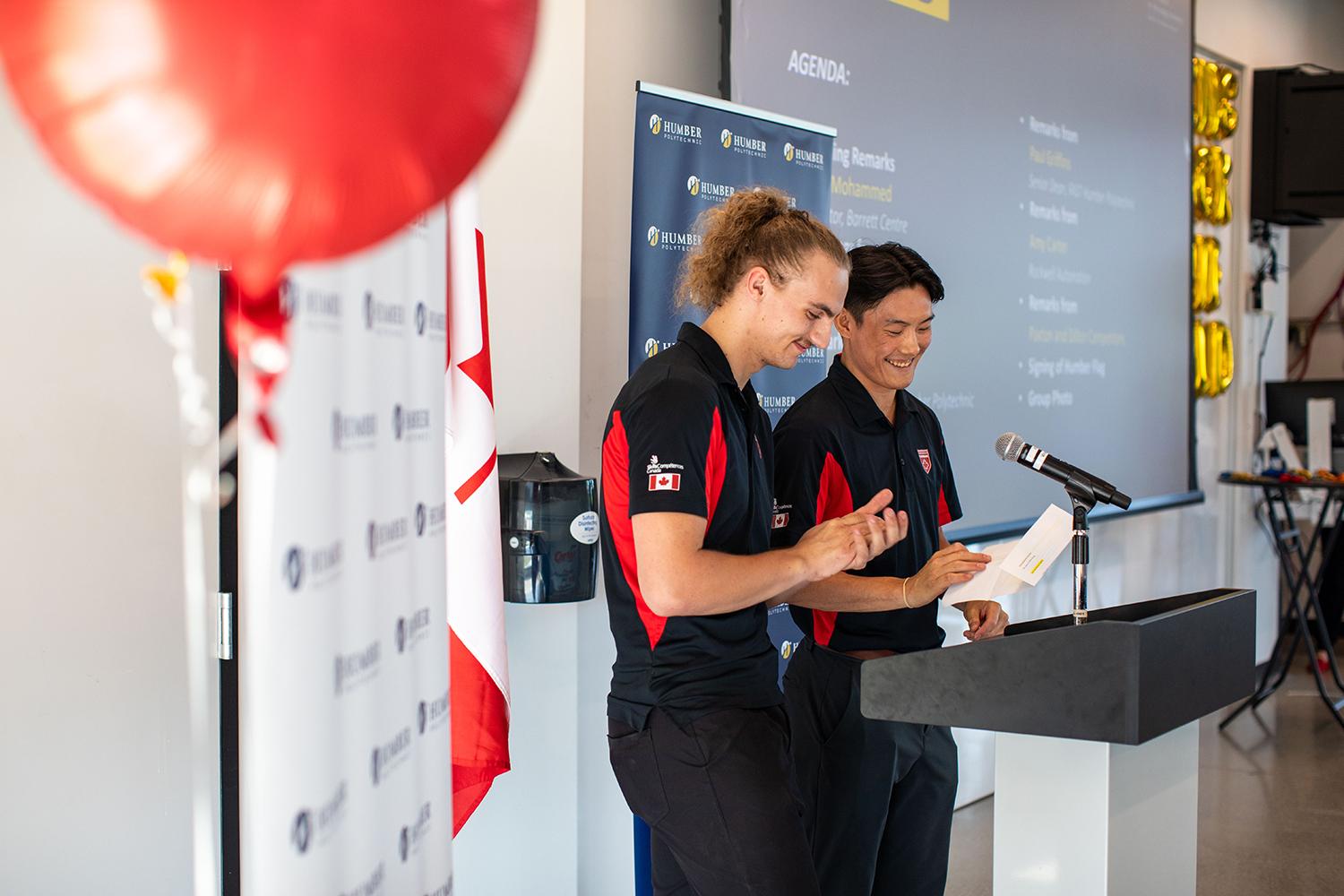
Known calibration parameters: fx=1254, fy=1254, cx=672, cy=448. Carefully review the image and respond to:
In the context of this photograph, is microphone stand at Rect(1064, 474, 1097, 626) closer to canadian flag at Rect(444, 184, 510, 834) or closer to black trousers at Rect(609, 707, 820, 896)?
black trousers at Rect(609, 707, 820, 896)

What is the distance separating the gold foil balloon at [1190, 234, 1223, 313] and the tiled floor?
186 cm

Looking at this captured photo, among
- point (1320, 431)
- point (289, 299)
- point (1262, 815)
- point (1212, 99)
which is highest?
point (1212, 99)

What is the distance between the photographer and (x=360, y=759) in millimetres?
1216

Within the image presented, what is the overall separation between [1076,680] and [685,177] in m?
1.58

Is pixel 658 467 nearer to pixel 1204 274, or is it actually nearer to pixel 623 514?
pixel 623 514

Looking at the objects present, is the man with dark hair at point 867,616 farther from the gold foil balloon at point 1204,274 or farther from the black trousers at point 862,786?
the gold foil balloon at point 1204,274

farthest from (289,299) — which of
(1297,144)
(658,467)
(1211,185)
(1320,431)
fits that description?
(1297,144)

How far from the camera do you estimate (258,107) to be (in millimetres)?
837

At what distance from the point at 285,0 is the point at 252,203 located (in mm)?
137

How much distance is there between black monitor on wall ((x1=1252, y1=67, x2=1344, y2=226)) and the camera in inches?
239

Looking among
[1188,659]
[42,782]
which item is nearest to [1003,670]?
[1188,659]

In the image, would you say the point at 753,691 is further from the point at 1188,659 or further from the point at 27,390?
the point at 27,390

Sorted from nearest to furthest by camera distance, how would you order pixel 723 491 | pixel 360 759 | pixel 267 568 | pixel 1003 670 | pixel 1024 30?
1. pixel 267 568
2. pixel 360 759
3. pixel 1003 670
4. pixel 723 491
5. pixel 1024 30

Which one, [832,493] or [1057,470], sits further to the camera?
[832,493]
